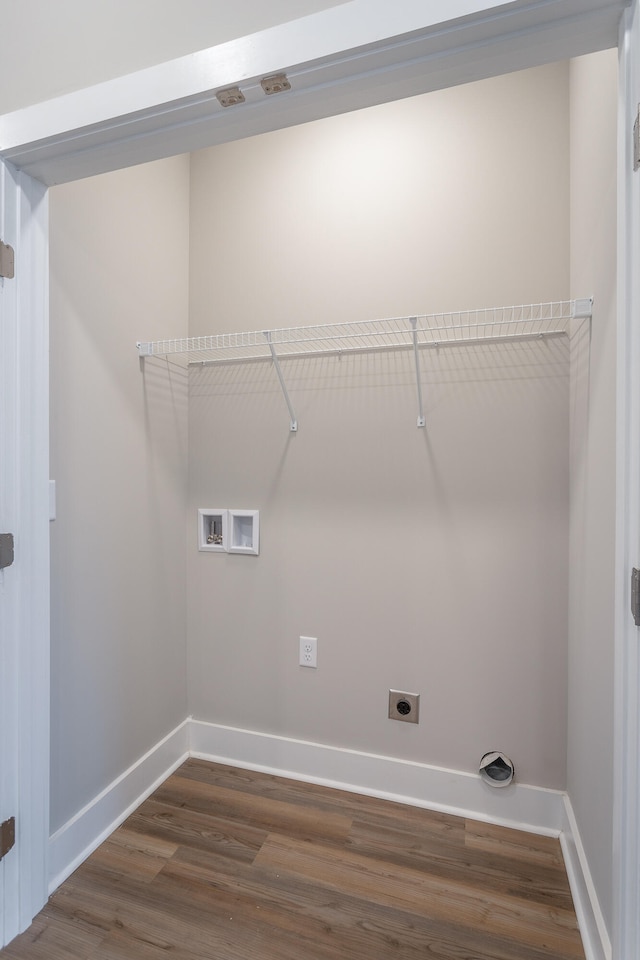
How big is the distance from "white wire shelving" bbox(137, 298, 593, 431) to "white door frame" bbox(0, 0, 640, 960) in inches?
22.5

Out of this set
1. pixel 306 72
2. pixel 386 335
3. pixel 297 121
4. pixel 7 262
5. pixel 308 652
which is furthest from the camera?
pixel 308 652

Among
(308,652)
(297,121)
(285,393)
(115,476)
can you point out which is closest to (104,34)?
(297,121)

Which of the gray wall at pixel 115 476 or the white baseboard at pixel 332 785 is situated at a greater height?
the gray wall at pixel 115 476

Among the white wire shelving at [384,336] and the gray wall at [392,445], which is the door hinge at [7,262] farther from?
the gray wall at [392,445]

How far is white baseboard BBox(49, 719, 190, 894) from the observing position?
4.60 feet

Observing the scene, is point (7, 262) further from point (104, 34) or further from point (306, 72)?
point (306, 72)

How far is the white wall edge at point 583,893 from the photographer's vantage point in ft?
3.63

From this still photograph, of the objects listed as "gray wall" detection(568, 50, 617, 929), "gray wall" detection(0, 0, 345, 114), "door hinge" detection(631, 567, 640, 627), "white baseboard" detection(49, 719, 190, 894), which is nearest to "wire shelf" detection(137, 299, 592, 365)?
"gray wall" detection(568, 50, 617, 929)

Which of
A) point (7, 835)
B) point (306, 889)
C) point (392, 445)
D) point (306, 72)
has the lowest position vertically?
point (306, 889)

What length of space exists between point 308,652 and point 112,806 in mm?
823

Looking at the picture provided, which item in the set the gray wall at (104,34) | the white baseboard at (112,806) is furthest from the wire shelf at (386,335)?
the white baseboard at (112,806)

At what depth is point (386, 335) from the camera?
5.68ft

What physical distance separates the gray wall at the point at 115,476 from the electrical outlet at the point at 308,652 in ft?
1.75

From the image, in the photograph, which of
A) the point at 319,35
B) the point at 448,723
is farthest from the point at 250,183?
the point at 448,723
